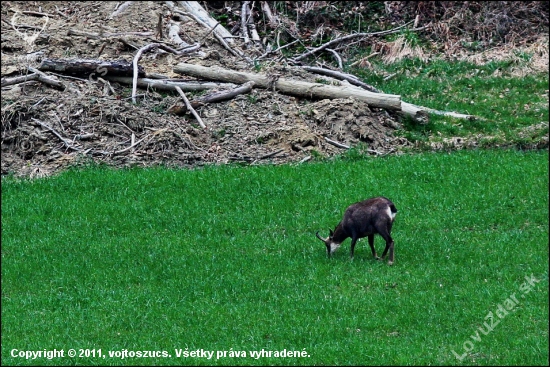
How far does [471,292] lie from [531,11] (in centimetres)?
1718

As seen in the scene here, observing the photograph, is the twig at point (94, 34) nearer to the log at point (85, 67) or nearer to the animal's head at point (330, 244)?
the log at point (85, 67)

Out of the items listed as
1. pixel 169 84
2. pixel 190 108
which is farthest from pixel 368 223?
pixel 169 84

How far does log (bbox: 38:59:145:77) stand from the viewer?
22625 mm

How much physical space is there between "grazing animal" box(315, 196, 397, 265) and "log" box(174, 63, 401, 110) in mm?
7469

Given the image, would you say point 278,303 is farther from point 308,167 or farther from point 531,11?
point 531,11

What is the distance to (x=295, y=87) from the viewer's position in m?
22.8

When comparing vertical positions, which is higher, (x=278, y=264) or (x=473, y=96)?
(x=278, y=264)

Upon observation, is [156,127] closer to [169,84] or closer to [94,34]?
[169,84]

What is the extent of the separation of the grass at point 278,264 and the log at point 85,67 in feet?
12.7

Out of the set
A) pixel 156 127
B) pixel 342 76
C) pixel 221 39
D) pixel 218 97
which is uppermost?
pixel 221 39

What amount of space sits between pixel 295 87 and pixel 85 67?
5.12 metres

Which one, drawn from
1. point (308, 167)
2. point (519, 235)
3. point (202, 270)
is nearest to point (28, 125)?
point (308, 167)

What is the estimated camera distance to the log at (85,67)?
22.6 metres

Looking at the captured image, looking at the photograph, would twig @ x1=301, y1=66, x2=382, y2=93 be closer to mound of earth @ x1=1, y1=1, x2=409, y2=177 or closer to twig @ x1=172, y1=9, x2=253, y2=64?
mound of earth @ x1=1, y1=1, x2=409, y2=177
